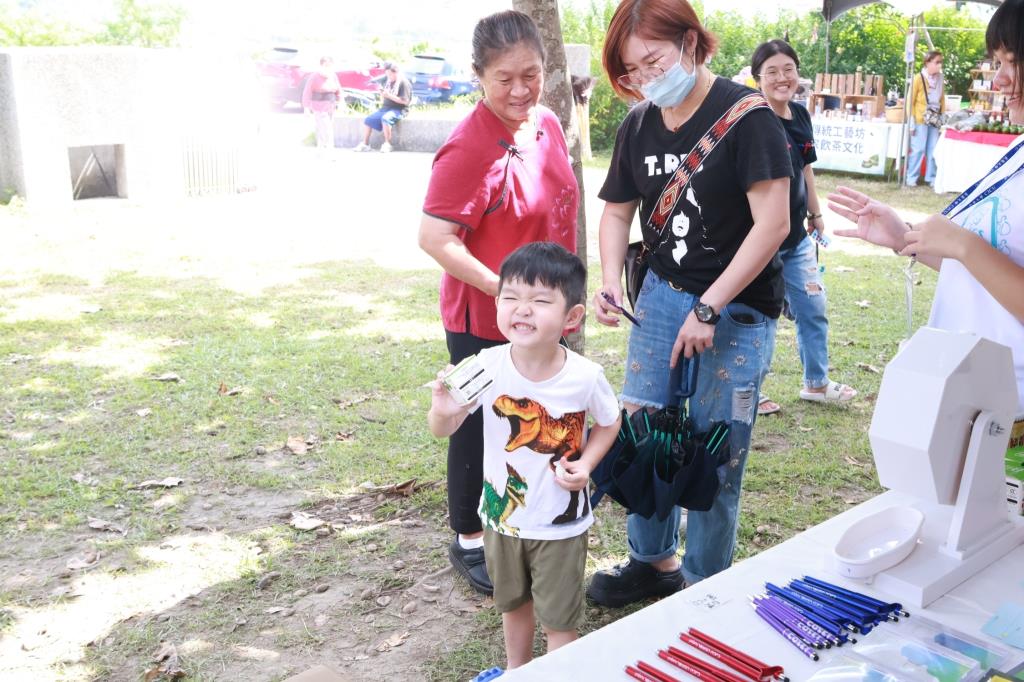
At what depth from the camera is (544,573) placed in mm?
2346

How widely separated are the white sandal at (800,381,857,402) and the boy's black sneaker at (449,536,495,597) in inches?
102

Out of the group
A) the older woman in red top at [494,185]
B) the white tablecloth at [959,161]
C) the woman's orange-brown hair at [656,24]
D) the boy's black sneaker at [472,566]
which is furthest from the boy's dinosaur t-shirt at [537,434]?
the white tablecloth at [959,161]

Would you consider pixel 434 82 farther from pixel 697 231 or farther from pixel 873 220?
pixel 873 220

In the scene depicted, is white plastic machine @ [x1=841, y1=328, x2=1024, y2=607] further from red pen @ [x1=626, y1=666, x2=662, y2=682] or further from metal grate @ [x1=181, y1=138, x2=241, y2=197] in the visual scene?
metal grate @ [x1=181, y1=138, x2=241, y2=197]

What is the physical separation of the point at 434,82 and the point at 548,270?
1990 cm

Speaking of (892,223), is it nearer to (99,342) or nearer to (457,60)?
(99,342)

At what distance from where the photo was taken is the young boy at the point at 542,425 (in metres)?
2.20

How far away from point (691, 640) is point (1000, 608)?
0.55 m

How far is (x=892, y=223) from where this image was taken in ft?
7.09

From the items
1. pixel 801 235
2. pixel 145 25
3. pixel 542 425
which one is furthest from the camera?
pixel 145 25

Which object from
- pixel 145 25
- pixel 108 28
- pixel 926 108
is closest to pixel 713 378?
pixel 926 108

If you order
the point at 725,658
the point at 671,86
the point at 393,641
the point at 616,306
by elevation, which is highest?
the point at 671,86

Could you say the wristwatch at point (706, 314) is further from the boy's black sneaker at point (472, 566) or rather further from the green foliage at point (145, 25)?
the green foliage at point (145, 25)

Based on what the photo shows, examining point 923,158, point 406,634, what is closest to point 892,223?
point 406,634
